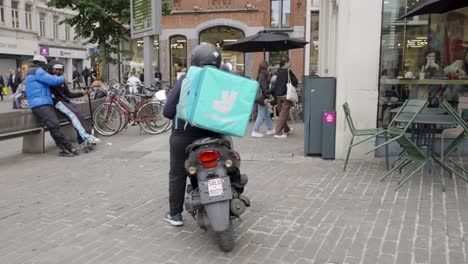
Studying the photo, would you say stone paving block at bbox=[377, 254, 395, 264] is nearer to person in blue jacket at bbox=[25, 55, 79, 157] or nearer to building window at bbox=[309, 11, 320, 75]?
person in blue jacket at bbox=[25, 55, 79, 157]

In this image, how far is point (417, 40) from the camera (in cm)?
811

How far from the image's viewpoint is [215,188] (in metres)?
3.73

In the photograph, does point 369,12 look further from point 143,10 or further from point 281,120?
point 143,10

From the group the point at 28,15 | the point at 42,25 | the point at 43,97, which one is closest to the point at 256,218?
the point at 43,97

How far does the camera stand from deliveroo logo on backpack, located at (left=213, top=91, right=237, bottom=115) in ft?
12.2

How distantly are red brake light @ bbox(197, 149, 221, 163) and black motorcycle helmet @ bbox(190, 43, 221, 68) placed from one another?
820mm

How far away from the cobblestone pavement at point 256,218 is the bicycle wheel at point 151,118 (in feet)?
11.8

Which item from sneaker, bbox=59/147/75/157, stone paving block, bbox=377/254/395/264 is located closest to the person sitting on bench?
sneaker, bbox=59/147/75/157

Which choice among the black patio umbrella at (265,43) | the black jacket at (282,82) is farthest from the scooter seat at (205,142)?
the black patio umbrella at (265,43)

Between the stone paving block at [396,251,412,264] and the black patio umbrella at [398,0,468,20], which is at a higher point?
the black patio umbrella at [398,0,468,20]

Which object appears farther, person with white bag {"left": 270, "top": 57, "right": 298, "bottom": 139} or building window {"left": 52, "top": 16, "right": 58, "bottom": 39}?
building window {"left": 52, "top": 16, "right": 58, "bottom": 39}

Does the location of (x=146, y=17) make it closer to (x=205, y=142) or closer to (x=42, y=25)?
(x=205, y=142)

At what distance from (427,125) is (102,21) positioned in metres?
14.4

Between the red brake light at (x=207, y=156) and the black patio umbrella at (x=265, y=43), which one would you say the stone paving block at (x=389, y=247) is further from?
the black patio umbrella at (x=265, y=43)
